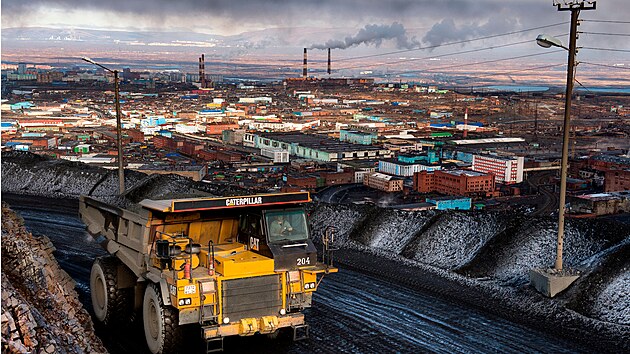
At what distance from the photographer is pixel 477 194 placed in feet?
173

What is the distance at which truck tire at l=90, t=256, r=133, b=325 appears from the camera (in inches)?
428

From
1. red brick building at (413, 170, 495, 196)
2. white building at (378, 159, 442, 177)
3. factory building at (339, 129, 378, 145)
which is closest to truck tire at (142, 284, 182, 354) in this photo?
red brick building at (413, 170, 495, 196)

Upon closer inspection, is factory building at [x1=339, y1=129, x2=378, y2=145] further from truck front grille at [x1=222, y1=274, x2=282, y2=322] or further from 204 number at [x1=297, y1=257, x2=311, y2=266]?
truck front grille at [x1=222, y1=274, x2=282, y2=322]

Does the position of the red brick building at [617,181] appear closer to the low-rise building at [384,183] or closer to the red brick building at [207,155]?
the low-rise building at [384,183]

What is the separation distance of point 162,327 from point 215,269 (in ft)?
3.25

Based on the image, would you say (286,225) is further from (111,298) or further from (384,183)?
(384,183)

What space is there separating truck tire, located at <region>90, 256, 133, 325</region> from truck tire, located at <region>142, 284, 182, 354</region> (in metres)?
1.41

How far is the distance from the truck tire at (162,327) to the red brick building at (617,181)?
49098mm

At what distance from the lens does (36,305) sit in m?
8.61

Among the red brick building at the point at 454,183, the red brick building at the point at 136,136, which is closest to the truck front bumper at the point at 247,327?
the red brick building at the point at 454,183

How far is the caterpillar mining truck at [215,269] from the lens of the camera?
9.00 m

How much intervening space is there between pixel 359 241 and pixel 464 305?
549cm

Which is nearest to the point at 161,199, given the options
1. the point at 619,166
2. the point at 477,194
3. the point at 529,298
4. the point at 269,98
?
the point at 529,298

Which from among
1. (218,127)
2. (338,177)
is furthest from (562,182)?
(218,127)
